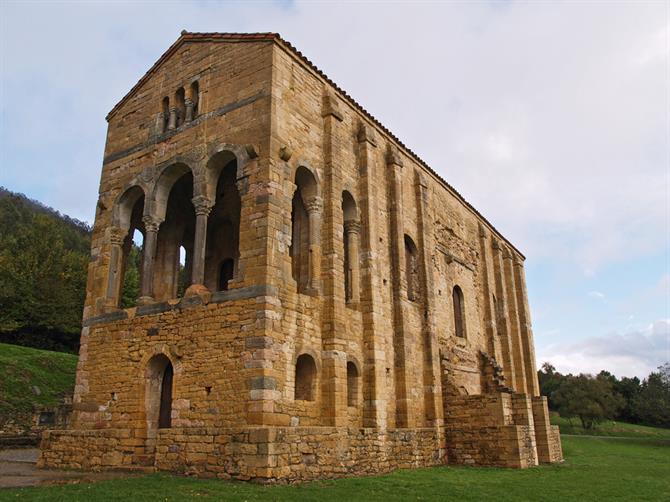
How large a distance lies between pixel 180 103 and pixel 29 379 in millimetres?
16352

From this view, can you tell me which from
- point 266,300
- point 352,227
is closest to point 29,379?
point 352,227

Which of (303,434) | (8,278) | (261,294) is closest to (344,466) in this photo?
(303,434)

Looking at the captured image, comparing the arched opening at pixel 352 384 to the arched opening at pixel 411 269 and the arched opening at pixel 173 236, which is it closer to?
the arched opening at pixel 411 269

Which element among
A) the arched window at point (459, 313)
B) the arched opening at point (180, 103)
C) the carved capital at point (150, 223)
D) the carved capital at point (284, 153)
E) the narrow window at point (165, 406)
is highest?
the arched opening at point (180, 103)

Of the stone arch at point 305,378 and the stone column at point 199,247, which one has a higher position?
the stone column at point 199,247

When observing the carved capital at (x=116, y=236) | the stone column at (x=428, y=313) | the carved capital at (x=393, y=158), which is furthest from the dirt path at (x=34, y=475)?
the carved capital at (x=393, y=158)

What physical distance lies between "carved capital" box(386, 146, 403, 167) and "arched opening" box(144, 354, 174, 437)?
9.44 meters

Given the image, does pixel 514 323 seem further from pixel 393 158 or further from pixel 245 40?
pixel 245 40

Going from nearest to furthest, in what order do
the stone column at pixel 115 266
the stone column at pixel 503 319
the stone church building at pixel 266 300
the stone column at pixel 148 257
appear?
the stone church building at pixel 266 300, the stone column at pixel 148 257, the stone column at pixel 115 266, the stone column at pixel 503 319

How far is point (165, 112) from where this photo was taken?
16031mm

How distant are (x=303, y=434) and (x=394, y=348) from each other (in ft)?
19.0

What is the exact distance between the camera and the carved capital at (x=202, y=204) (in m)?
13.6

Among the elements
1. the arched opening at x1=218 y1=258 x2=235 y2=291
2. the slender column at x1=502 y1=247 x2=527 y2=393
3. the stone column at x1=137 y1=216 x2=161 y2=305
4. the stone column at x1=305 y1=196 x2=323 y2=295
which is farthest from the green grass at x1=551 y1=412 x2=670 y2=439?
the stone column at x1=137 y1=216 x2=161 y2=305

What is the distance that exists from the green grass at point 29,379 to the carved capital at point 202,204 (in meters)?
13.8
